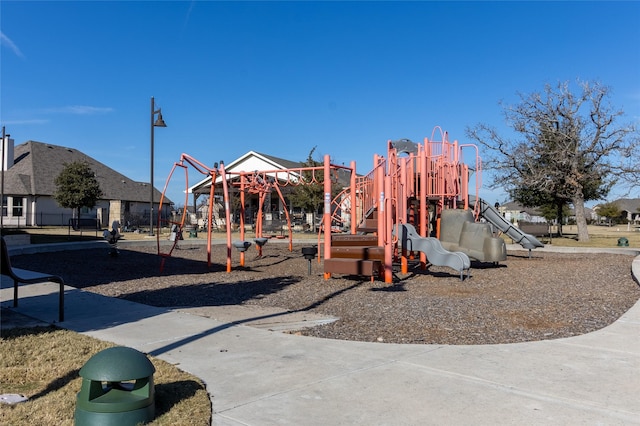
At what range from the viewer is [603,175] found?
101 feet

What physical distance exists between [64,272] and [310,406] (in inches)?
446

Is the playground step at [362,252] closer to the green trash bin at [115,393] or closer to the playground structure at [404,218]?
the playground structure at [404,218]

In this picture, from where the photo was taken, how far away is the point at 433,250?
1277cm

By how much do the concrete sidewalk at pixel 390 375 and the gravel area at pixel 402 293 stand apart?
29.8 inches

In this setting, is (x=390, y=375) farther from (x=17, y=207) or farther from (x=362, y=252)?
A: (x=17, y=207)

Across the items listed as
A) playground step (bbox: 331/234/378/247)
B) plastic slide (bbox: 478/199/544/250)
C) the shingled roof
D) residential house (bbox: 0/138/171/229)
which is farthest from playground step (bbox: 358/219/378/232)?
the shingled roof

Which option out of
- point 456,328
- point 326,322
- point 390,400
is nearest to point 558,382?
point 390,400

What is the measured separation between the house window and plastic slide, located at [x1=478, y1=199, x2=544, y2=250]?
36943 mm

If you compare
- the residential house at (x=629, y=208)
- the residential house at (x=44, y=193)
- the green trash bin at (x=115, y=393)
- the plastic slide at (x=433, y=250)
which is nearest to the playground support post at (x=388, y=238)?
the plastic slide at (x=433, y=250)

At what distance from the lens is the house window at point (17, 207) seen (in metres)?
41.1

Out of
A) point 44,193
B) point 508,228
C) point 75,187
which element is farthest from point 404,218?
point 44,193

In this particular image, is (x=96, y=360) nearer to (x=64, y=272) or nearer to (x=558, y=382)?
(x=558, y=382)

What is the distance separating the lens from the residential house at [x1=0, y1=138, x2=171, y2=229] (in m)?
40.6

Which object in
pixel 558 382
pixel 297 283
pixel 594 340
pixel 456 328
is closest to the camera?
pixel 558 382
